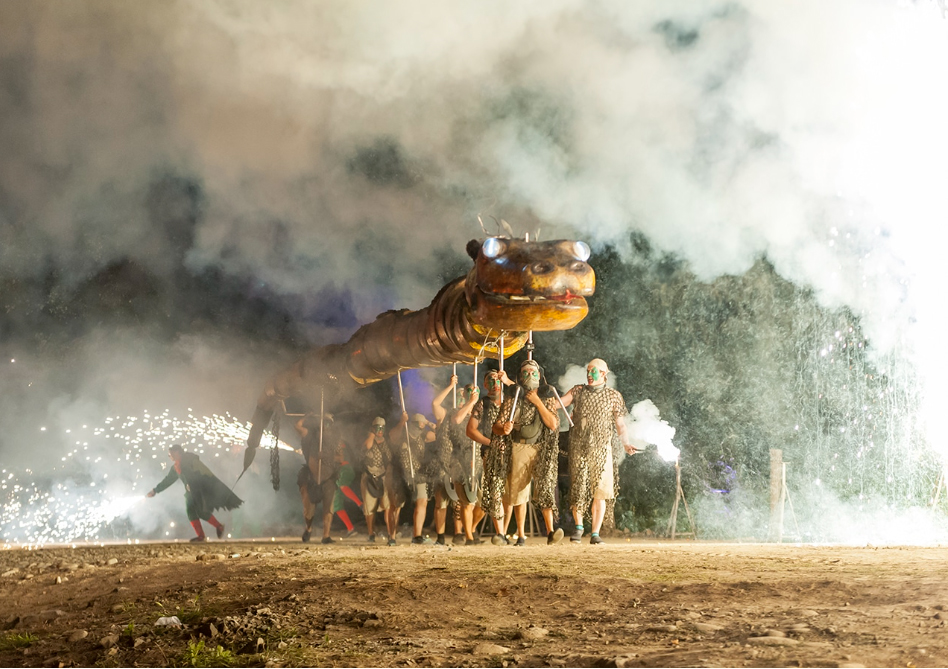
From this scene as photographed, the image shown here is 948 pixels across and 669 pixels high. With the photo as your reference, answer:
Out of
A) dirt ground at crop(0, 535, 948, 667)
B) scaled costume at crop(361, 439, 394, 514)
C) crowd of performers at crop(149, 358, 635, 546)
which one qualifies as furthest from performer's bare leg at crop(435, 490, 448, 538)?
dirt ground at crop(0, 535, 948, 667)

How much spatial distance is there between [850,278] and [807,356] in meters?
1.76

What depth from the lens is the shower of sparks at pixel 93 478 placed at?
54.0 feet

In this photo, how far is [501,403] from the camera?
8.81 metres

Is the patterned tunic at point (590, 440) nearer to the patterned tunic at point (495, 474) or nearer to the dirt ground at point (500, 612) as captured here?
the patterned tunic at point (495, 474)

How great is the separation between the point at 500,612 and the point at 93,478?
14.7 m

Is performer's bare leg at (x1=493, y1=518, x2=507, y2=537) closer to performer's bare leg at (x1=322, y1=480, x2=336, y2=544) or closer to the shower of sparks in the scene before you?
performer's bare leg at (x1=322, y1=480, x2=336, y2=544)

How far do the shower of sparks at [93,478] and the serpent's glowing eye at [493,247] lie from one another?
36.4 feet

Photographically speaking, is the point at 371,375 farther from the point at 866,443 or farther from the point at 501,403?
the point at 866,443

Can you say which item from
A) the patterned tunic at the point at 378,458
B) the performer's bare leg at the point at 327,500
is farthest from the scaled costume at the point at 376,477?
the performer's bare leg at the point at 327,500

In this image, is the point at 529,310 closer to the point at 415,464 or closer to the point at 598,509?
the point at 598,509

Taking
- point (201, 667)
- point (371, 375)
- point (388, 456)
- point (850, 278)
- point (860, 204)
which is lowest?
point (201, 667)

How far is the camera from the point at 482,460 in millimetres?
10031

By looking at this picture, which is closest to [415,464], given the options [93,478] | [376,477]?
[376,477]

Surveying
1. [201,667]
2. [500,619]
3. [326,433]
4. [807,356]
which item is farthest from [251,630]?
[807,356]
